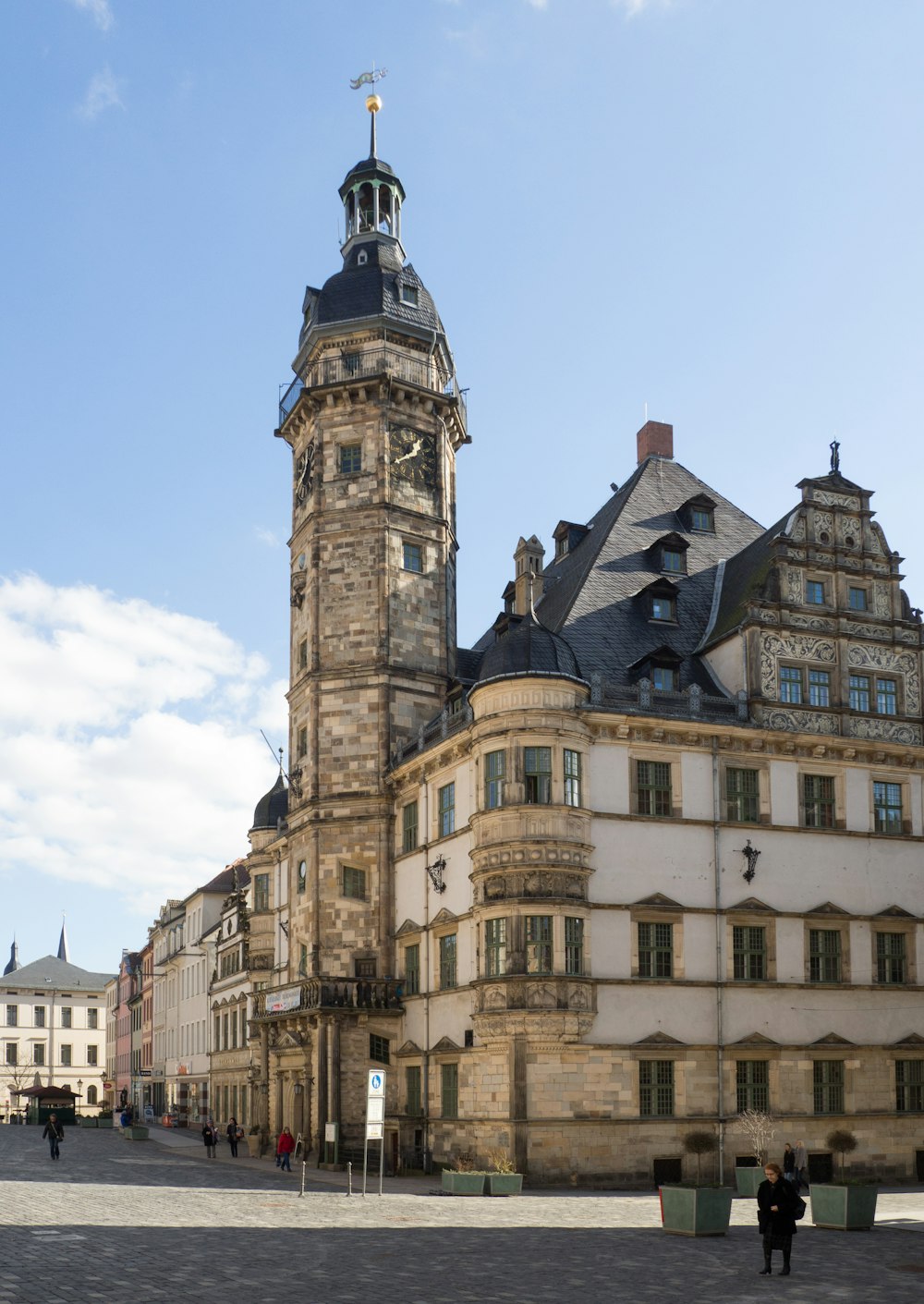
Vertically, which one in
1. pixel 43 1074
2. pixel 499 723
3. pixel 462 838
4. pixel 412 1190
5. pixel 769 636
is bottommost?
pixel 43 1074

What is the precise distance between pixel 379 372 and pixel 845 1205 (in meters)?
33.5

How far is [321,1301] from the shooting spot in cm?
1762

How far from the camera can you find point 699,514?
50.4 metres

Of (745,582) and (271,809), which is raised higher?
(745,582)

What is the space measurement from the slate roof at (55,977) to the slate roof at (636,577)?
356ft

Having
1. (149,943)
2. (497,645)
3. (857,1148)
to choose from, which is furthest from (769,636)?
(149,943)

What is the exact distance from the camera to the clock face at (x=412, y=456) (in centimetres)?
5203

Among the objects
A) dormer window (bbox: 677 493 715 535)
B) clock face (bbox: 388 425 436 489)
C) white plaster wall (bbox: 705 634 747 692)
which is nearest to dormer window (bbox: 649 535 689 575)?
dormer window (bbox: 677 493 715 535)

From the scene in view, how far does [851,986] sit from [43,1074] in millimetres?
117064

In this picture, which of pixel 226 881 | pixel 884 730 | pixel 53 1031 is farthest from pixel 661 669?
pixel 53 1031

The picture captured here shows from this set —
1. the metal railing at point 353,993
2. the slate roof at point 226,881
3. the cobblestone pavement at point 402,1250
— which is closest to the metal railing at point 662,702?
the metal railing at point 353,993

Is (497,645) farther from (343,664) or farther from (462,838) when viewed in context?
(343,664)

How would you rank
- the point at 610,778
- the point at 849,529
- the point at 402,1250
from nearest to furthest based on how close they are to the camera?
the point at 402,1250 → the point at 610,778 → the point at 849,529

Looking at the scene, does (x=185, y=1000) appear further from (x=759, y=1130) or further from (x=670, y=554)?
(x=759, y=1130)
